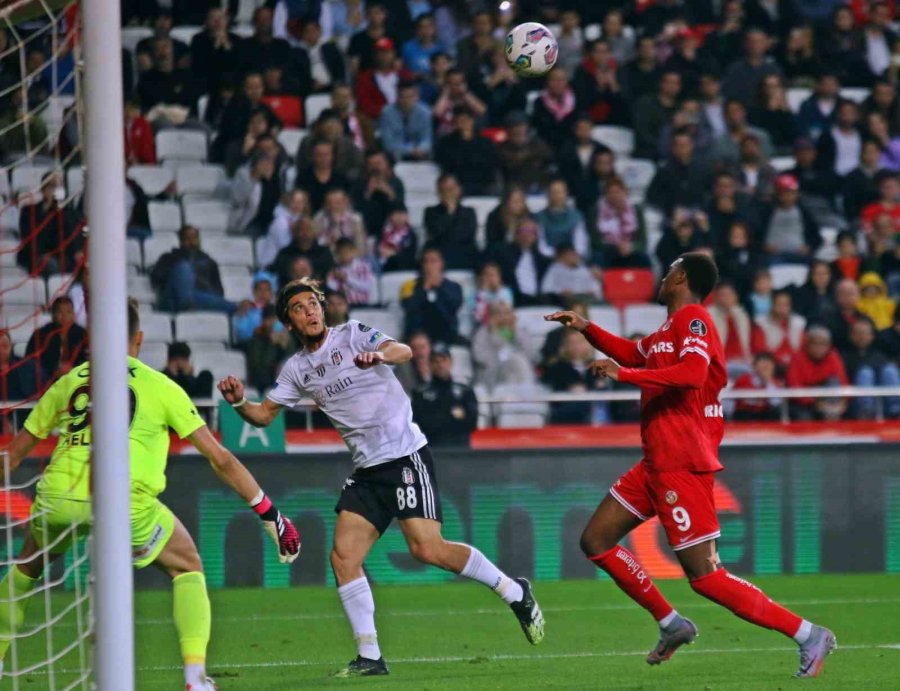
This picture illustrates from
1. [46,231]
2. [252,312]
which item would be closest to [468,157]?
[252,312]

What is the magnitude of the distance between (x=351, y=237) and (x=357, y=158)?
116 centimetres

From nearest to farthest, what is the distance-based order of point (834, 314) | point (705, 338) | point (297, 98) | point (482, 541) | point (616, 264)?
point (705, 338) < point (482, 541) < point (834, 314) < point (616, 264) < point (297, 98)

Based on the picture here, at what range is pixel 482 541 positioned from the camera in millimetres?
12883

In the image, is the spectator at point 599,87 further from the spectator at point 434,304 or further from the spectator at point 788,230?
the spectator at point 434,304

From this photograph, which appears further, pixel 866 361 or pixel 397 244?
pixel 397 244

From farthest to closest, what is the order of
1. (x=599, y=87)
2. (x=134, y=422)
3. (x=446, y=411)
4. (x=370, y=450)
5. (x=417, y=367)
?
(x=599, y=87)
(x=417, y=367)
(x=446, y=411)
(x=370, y=450)
(x=134, y=422)

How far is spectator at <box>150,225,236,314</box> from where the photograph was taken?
1480 cm

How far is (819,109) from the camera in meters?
17.5

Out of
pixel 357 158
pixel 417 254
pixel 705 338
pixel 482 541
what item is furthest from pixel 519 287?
pixel 705 338

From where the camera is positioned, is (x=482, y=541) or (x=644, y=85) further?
(x=644, y=85)

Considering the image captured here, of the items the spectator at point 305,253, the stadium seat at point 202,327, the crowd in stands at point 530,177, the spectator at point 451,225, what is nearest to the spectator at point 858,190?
the crowd in stands at point 530,177

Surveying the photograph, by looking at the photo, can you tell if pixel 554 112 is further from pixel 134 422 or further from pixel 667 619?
pixel 134 422

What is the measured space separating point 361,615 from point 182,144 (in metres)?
9.63

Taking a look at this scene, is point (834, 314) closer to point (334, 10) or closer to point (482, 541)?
point (482, 541)
